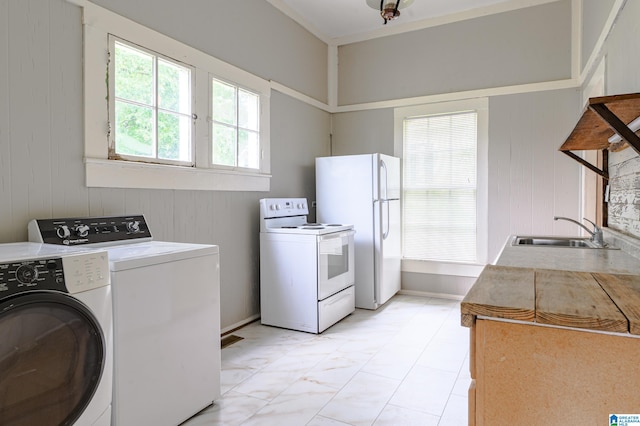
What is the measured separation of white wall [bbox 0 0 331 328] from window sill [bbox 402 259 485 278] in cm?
165

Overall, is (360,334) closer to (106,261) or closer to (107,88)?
(106,261)

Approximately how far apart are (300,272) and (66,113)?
202 centimetres

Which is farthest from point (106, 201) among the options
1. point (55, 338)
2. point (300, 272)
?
point (300, 272)

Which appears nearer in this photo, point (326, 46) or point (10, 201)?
point (10, 201)

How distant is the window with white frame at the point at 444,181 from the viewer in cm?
420

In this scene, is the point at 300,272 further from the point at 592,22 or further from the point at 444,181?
the point at 592,22

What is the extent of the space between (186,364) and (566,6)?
14.7ft

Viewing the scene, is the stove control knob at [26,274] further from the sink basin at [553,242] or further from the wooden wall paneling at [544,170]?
the wooden wall paneling at [544,170]

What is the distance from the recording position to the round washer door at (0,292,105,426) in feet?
4.09

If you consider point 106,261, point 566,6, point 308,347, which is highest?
point 566,6

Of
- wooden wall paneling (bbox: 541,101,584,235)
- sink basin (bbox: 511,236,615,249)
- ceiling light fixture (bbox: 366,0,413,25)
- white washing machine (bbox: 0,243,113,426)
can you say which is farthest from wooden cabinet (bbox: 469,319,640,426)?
wooden wall paneling (bbox: 541,101,584,235)

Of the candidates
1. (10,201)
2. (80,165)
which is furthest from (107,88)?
(10,201)

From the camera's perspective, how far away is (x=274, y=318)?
351cm

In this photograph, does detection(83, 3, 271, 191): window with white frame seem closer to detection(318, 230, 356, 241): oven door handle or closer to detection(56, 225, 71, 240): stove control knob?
detection(56, 225, 71, 240): stove control knob
